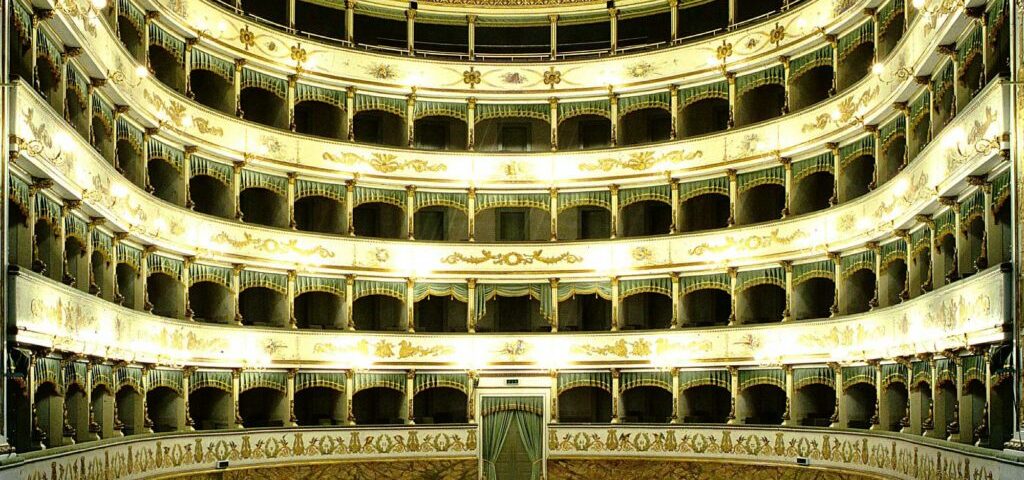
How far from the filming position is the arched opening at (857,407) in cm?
4334

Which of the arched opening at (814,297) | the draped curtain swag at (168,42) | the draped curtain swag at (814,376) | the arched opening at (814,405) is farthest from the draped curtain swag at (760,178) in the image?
the draped curtain swag at (168,42)

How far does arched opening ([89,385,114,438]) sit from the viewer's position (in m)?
34.9

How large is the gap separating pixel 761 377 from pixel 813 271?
4.80 metres

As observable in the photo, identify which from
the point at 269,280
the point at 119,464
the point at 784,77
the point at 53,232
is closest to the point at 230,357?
the point at 269,280

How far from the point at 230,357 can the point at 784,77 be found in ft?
78.9

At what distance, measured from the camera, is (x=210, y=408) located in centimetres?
4647

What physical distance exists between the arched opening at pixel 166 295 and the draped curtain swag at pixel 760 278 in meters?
21.7

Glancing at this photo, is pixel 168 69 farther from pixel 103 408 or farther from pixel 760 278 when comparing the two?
pixel 760 278

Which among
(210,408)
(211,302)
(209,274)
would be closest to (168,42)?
(209,274)

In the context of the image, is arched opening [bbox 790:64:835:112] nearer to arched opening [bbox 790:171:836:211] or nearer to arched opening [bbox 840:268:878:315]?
arched opening [bbox 790:171:836:211]

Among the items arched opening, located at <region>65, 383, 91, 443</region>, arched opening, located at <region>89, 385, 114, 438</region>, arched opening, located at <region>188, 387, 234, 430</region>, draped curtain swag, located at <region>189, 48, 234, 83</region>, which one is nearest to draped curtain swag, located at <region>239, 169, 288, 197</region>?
draped curtain swag, located at <region>189, 48, 234, 83</region>

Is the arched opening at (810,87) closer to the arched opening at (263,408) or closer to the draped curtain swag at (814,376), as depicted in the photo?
the draped curtain swag at (814,376)

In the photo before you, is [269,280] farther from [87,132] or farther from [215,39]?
[87,132]

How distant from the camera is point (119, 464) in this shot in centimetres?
3300
